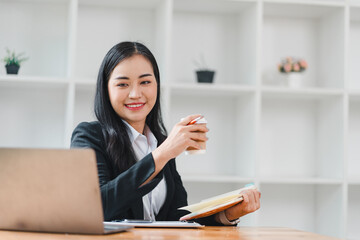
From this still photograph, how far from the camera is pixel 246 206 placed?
1614 millimetres

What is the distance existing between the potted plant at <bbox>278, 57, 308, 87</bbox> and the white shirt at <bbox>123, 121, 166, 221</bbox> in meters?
1.53

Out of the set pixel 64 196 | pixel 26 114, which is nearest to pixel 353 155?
pixel 26 114

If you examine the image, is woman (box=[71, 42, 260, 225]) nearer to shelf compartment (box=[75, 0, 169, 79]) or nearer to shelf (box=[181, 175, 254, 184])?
shelf (box=[181, 175, 254, 184])

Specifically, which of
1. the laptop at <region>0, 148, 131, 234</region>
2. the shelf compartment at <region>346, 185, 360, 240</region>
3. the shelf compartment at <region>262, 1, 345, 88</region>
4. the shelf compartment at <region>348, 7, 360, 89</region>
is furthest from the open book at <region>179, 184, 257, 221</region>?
the shelf compartment at <region>348, 7, 360, 89</region>

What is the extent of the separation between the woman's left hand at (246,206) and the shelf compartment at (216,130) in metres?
1.69

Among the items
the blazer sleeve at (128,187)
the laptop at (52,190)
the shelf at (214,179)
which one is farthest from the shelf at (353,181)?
the laptop at (52,190)

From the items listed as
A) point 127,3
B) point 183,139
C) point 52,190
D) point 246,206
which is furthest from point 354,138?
point 52,190

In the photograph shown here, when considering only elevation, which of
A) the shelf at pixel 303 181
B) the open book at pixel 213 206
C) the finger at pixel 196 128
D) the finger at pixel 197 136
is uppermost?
the finger at pixel 196 128

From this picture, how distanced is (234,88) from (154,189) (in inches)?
50.5

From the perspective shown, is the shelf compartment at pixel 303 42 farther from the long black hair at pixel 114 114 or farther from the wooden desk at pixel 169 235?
the wooden desk at pixel 169 235

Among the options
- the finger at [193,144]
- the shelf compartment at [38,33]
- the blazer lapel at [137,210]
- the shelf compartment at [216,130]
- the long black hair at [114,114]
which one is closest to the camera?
the finger at [193,144]

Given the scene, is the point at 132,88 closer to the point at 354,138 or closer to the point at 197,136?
the point at 197,136

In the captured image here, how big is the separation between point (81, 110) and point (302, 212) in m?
1.63

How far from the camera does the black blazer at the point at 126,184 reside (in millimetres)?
1501
